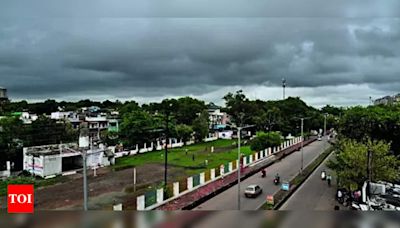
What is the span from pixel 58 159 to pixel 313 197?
4.35m

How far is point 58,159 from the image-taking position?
6609mm

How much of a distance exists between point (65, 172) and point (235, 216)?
668cm

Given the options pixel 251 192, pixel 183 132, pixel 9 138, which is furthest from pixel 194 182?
pixel 183 132

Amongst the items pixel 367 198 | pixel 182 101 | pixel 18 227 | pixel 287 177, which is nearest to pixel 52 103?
pixel 182 101

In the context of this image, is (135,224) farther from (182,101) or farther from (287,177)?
(182,101)

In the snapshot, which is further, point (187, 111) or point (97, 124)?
point (187, 111)

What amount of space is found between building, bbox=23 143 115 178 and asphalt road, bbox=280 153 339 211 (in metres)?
3.21

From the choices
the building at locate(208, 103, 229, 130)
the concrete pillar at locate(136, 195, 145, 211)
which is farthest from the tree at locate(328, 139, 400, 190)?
the building at locate(208, 103, 229, 130)

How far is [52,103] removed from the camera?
11328 millimetres

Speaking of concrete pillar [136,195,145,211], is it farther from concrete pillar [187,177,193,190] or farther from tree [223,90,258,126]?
tree [223,90,258,126]

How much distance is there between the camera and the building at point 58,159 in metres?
6.40

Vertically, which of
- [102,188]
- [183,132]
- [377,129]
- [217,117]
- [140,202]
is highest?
[217,117]

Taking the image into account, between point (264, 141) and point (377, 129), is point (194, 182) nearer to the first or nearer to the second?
point (377, 129)

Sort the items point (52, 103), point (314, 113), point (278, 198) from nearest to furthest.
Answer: point (278, 198)
point (52, 103)
point (314, 113)
